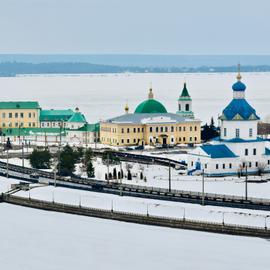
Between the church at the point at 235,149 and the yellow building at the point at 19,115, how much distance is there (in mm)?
22386

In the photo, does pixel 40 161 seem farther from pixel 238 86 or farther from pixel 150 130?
pixel 150 130

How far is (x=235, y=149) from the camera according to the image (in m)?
42.3

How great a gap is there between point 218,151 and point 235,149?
3.37ft

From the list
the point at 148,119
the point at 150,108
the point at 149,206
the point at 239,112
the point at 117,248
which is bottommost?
the point at 117,248

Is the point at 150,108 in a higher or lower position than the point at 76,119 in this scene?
higher

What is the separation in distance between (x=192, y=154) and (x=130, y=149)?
10601 mm

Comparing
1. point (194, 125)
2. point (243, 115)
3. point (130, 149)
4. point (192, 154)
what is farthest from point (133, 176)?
point (194, 125)

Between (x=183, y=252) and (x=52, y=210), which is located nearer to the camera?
(x=183, y=252)

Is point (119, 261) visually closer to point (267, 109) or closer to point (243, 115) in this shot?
point (243, 115)

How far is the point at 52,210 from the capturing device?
32.8m

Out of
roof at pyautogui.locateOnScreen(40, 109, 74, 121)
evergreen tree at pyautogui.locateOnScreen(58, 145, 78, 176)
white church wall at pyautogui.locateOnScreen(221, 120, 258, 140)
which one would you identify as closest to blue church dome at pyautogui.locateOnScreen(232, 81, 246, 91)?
white church wall at pyautogui.locateOnScreen(221, 120, 258, 140)

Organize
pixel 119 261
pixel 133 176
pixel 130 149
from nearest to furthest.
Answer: pixel 119 261 < pixel 133 176 < pixel 130 149

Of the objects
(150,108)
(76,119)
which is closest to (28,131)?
(76,119)

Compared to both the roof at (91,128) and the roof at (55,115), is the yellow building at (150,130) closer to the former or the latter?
the roof at (91,128)
